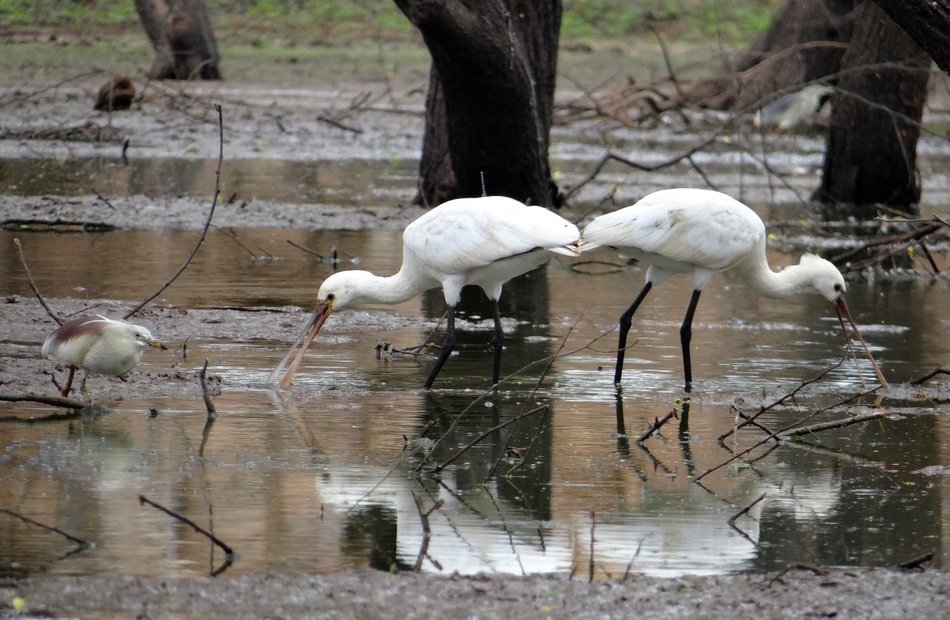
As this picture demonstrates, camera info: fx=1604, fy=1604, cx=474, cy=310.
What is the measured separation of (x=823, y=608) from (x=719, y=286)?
727cm

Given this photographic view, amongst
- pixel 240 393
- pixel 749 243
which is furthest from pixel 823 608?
pixel 749 243

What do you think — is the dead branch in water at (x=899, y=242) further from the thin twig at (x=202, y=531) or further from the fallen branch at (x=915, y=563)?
the thin twig at (x=202, y=531)

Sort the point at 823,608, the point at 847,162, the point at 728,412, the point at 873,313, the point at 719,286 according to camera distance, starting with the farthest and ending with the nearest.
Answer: the point at 847,162
the point at 719,286
the point at 873,313
the point at 728,412
the point at 823,608

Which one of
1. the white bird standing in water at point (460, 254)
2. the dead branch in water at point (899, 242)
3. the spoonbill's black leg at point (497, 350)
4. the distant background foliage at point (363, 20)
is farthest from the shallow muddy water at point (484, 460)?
the distant background foliage at point (363, 20)

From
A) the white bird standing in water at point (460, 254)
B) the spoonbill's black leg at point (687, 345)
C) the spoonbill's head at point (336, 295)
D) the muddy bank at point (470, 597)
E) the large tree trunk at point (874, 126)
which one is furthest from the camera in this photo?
the large tree trunk at point (874, 126)

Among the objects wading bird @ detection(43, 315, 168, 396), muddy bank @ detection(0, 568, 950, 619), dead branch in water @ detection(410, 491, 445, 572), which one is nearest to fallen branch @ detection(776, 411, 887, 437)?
muddy bank @ detection(0, 568, 950, 619)

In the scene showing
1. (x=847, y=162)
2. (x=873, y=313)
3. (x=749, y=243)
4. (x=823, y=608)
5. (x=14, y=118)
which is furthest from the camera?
(x=14, y=118)

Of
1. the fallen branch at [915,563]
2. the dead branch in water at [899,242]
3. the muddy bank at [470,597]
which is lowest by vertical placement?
the muddy bank at [470,597]

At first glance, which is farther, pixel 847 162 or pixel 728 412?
pixel 847 162

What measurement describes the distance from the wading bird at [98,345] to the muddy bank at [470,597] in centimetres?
229

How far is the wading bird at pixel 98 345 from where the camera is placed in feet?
21.8

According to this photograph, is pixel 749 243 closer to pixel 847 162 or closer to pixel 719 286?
pixel 719 286

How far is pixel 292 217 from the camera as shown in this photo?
1388 centimetres

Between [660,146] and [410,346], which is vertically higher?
[660,146]
